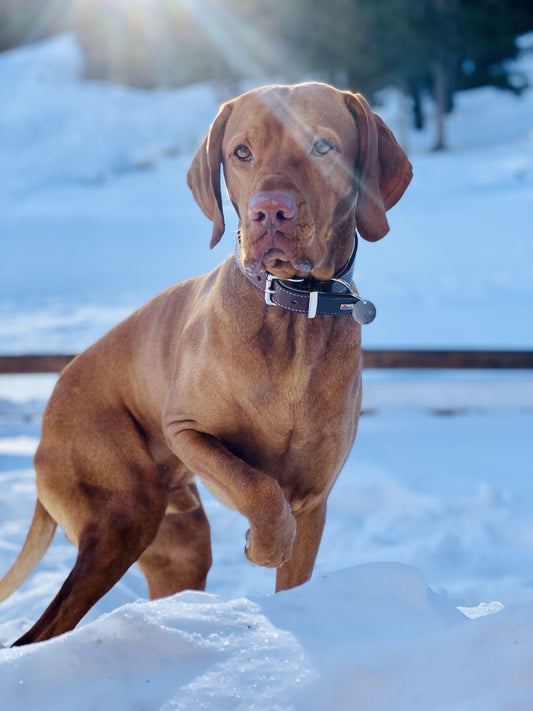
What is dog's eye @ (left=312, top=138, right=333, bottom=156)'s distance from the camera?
1.90 meters

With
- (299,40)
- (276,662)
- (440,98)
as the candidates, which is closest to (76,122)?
(299,40)

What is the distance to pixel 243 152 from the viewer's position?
6.37 feet

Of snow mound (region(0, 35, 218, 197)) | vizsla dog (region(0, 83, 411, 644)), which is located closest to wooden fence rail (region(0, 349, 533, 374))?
vizsla dog (region(0, 83, 411, 644))

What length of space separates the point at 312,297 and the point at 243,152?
385 millimetres

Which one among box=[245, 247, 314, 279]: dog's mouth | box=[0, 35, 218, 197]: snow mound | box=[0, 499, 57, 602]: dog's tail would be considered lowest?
box=[0, 35, 218, 197]: snow mound

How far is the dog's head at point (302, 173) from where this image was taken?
1.77m

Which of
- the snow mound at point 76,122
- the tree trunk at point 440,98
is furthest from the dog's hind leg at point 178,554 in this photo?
the tree trunk at point 440,98

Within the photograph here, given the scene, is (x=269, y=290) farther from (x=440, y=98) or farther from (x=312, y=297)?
(x=440, y=98)

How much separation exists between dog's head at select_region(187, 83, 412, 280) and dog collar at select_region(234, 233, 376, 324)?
0.08ft

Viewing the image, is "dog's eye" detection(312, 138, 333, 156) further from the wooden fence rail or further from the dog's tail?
the wooden fence rail

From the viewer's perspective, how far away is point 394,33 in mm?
19797

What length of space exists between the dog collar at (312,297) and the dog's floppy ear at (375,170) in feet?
0.51

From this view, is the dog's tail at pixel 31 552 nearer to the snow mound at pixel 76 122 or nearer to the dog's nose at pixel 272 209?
the dog's nose at pixel 272 209

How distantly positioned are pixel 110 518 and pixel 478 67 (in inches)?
894
